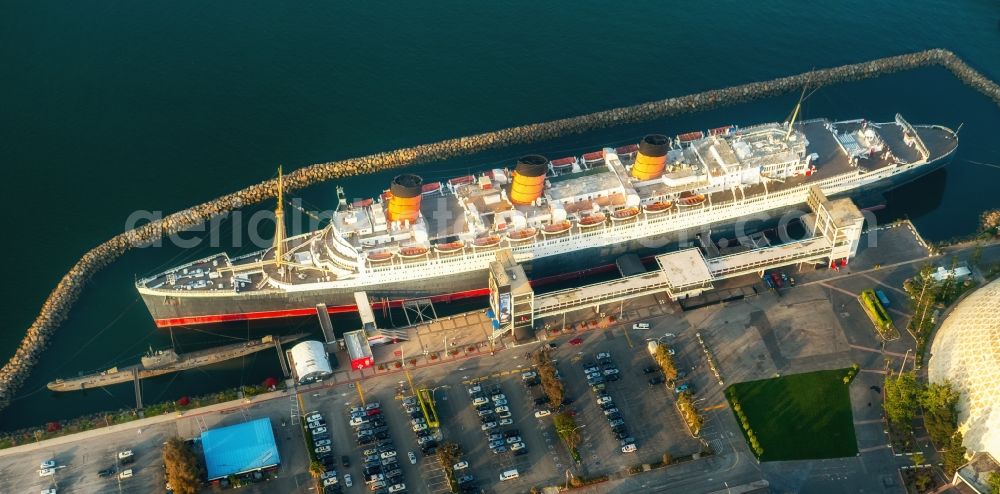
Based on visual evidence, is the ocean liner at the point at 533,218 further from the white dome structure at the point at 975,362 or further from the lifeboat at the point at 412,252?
the white dome structure at the point at 975,362

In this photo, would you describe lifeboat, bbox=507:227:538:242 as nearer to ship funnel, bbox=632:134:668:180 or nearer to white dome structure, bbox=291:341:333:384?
ship funnel, bbox=632:134:668:180

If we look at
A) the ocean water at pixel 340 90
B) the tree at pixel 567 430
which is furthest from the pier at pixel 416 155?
the tree at pixel 567 430

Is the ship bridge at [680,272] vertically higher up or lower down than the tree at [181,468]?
higher up

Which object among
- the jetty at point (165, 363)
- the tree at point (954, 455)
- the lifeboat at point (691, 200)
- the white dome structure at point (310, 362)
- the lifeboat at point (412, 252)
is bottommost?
the tree at point (954, 455)

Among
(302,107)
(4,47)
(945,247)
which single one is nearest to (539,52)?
(302,107)

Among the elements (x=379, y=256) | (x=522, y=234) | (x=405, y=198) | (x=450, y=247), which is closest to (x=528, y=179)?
(x=522, y=234)

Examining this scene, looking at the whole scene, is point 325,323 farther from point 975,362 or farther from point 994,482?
point 994,482
